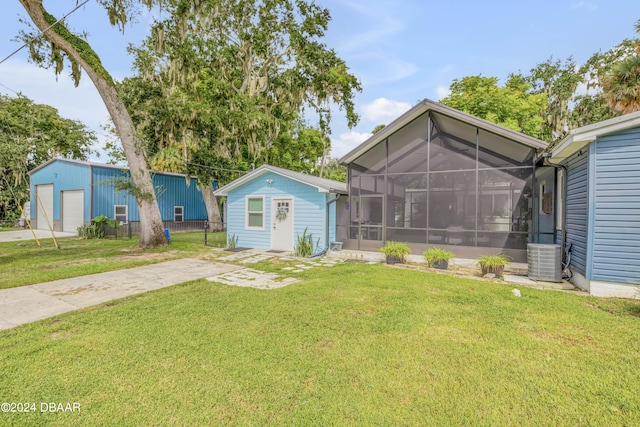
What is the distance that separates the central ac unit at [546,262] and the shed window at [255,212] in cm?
802

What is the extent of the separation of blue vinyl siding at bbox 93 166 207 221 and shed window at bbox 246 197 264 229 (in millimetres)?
5370

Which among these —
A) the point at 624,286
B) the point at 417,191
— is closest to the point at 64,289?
the point at 417,191

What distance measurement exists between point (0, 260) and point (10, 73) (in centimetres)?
707

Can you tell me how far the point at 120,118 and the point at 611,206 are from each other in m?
13.7

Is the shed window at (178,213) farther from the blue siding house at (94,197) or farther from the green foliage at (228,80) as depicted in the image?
the green foliage at (228,80)

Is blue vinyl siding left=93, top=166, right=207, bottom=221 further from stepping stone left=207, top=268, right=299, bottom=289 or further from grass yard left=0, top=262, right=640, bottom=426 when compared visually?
grass yard left=0, top=262, right=640, bottom=426

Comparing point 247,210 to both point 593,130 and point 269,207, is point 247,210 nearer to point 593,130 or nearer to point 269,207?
point 269,207

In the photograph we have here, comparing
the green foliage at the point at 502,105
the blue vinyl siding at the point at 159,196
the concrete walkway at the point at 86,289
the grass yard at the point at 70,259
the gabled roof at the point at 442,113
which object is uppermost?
the green foliage at the point at 502,105

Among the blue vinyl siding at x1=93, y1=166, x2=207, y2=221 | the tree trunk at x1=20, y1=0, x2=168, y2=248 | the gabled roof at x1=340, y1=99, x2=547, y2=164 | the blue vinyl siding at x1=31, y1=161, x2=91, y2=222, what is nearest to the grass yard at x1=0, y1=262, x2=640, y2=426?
the gabled roof at x1=340, y1=99, x2=547, y2=164

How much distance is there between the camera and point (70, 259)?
8141mm

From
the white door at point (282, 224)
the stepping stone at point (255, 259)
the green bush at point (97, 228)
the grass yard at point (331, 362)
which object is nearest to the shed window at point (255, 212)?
the white door at point (282, 224)

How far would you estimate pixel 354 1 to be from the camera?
8.12m

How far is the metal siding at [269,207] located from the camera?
942 cm

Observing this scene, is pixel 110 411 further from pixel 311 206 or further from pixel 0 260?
pixel 0 260
